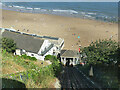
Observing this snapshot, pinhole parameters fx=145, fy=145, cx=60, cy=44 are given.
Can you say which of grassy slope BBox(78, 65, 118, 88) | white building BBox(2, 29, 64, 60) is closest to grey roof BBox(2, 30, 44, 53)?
white building BBox(2, 29, 64, 60)

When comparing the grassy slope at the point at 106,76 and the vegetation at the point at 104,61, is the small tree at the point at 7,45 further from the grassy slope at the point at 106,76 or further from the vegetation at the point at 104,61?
the grassy slope at the point at 106,76

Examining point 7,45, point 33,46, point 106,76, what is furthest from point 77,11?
point 106,76

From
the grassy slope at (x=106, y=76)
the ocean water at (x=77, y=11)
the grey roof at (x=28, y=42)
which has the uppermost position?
the ocean water at (x=77, y=11)

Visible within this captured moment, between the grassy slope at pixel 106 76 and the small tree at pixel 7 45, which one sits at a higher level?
the small tree at pixel 7 45

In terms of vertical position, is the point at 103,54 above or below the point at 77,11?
below

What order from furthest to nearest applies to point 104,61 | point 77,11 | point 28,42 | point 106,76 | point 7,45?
point 77,11 → point 28,42 → point 7,45 → point 104,61 → point 106,76

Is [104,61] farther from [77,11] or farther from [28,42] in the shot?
[77,11]

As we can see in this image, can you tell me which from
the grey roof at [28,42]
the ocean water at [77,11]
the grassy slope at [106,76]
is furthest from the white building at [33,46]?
the ocean water at [77,11]

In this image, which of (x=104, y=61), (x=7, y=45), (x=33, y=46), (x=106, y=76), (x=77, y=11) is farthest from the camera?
(x=77, y=11)

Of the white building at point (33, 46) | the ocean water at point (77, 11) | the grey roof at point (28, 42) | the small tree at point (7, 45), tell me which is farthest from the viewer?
the ocean water at point (77, 11)

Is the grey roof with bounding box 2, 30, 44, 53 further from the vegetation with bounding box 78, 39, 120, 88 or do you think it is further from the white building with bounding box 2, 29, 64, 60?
the vegetation with bounding box 78, 39, 120, 88

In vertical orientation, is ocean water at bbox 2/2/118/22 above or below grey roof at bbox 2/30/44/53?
above

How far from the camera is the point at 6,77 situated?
9.33 m

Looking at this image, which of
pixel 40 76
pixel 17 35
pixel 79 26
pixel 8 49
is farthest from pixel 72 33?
pixel 40 76
